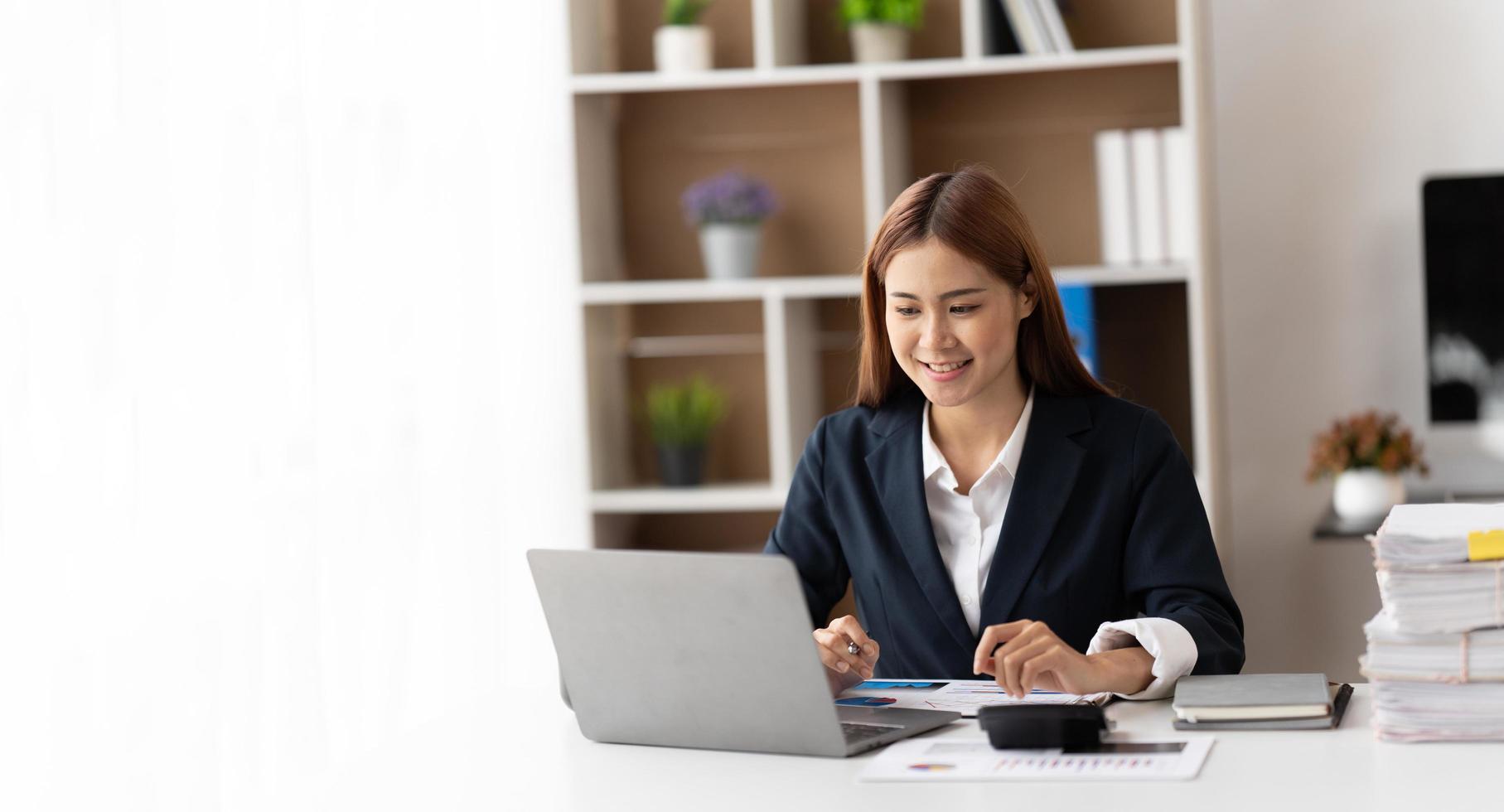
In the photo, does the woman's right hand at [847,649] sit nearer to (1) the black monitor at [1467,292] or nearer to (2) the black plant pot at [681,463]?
(2) the black plant pot at [681,463]

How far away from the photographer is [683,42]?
3.35 metres

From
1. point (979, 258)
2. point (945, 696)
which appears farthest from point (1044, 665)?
point (979, 258)

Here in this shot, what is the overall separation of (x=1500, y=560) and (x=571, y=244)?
7.54 feet

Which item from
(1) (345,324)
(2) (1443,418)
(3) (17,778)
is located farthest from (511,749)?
(2) (1443,418)

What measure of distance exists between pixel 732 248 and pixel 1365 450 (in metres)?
1.32

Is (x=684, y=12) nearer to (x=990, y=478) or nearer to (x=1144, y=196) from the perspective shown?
(x=1144, y=196)

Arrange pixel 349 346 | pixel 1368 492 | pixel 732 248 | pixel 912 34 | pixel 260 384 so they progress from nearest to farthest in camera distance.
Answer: pixel 260 384 → pixel 349 346 → pixel 1368 492 → pixel 732 248 → pixel 912 34

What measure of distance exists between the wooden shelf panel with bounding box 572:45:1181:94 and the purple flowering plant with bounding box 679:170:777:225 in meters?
0.21

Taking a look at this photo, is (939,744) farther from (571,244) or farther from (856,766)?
(571,244)

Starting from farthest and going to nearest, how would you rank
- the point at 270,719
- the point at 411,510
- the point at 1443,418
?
the point at 1443,418 < the point at 411,510 < the point at 270,719

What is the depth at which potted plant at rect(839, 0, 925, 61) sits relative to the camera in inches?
129

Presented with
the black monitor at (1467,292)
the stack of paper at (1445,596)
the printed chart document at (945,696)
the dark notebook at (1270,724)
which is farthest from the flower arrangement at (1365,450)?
the stack of paper at (1445,596)

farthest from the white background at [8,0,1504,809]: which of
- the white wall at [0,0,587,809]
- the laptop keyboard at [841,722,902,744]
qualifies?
the laptop keyboard at [841,722,902,744]

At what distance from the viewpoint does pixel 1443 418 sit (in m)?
3.21
